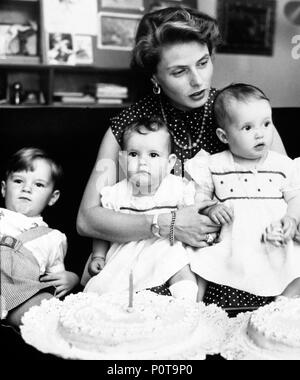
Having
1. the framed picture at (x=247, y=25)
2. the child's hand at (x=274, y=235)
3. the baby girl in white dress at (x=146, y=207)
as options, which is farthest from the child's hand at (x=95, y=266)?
the framed picture at (x=247, y=25)

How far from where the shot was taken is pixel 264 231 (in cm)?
152

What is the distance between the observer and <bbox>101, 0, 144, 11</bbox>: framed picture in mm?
4398

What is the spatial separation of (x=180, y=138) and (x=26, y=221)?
0.52 meters

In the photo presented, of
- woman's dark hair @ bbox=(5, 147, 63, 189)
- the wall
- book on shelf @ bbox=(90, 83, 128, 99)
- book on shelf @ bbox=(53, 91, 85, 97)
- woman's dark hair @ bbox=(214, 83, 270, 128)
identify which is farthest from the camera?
book on shelf @ bbox=(90, 83, 128, 99)

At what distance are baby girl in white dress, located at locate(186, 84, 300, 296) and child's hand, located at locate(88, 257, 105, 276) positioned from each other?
274 mm

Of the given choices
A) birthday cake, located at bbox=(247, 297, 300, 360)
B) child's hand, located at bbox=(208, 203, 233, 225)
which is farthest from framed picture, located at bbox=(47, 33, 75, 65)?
birthday cake, located at bbox=(247, 297, 300, 360)

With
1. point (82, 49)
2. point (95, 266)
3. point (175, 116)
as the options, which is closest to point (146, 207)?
point (95, 266)

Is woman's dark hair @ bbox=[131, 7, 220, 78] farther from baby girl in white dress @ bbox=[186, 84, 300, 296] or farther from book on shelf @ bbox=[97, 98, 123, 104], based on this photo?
book on shelf @ bbox=[97, 98, 123, 104]

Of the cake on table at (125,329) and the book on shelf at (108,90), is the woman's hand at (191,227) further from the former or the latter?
the book on shelf at (108,90)

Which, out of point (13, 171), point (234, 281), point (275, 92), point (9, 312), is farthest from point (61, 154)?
point (275, 92)

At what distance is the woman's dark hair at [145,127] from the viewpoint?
64.0 inches

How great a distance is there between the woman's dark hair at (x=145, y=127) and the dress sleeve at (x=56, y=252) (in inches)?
12.8

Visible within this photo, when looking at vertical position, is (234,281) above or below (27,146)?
below
